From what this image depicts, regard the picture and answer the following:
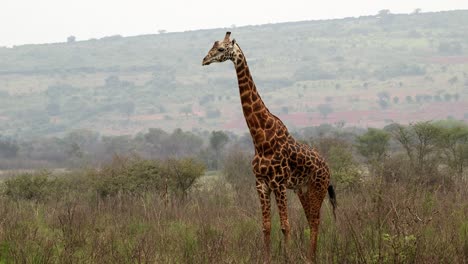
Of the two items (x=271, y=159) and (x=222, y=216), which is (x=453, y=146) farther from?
(x=271, y=159)

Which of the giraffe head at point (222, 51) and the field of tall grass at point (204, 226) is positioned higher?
the giraffe head at point (222, 51)

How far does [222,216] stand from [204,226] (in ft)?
10.7

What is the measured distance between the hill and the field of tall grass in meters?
96.8

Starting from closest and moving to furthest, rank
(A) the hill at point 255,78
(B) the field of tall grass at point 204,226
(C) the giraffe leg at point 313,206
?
(B) the field of tall grass at point 204,226 < (C) the giraffe leg at point 313,206 < (A) the hill at point 255,78

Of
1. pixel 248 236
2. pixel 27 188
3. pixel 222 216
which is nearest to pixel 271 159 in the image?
pixel 248 236

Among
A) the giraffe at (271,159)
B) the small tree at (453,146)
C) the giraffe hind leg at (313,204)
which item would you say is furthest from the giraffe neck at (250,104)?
the small tree at (453,146)

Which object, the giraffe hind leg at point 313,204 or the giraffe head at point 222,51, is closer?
the giraffe head at point 222,51

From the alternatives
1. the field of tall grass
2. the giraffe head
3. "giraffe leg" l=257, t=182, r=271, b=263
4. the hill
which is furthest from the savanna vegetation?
the hill

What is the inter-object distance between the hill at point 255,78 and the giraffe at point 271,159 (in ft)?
351

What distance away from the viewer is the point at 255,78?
488 feet

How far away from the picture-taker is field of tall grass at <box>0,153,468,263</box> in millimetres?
7281

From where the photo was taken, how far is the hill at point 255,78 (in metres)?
125

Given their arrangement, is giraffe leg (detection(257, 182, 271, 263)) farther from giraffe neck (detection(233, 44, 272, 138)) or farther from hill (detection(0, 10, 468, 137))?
hill (detection(0, 10, 468, 137))

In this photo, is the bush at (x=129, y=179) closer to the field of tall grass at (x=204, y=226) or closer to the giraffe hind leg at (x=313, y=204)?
the field of tall grass at (x=204, y=226)
